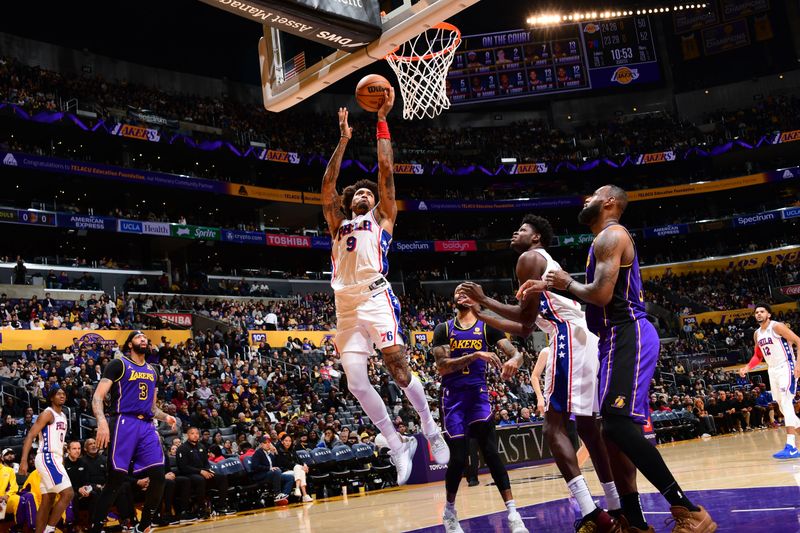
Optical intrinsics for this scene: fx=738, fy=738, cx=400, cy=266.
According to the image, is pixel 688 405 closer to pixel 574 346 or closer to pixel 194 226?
pixel 574 346

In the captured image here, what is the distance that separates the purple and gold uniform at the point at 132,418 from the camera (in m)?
7.65

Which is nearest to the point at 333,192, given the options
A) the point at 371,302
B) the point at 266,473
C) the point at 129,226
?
the point at 371,302

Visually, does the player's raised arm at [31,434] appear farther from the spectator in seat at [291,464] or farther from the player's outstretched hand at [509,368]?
the player's outstretched hand at [509,368]

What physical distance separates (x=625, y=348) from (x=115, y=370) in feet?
17.8

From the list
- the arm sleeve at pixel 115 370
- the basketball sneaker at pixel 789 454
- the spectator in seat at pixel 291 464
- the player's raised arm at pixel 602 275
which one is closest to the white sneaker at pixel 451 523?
the player's raised arm at pixel 602 275

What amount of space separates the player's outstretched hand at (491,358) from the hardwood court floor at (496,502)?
53.6 inches

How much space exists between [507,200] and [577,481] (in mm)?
37240

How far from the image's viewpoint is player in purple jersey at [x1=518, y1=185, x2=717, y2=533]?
4.55m

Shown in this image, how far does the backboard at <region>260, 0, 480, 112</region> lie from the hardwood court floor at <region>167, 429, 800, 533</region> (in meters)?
4.44

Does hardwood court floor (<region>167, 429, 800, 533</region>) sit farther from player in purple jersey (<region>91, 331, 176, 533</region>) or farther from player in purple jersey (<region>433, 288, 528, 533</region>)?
player in purple jersey (<region>91, 331, 176, 533</region>)

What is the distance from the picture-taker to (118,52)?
36.8 metres

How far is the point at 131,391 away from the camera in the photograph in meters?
7.92

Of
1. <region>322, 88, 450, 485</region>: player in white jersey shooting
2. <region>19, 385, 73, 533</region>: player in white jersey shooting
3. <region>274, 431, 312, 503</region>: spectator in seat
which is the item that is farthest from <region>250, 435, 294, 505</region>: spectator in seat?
<region>322, 88, 450, 485</region>: player in white jersey shooting

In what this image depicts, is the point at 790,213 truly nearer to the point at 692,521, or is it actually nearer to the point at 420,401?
the point at 420,401
